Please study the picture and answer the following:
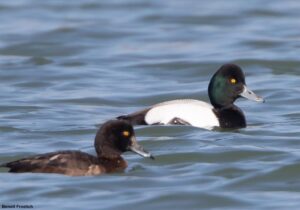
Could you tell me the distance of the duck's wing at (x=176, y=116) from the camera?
632 inches

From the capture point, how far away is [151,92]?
63.7 feet

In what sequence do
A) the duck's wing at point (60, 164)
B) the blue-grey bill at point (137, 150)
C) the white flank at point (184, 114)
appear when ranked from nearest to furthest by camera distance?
1. the duck's wing at point (60, 164)
2. the blue-grey bill at point (137, 150)
3. the white flank at point (184, 114)

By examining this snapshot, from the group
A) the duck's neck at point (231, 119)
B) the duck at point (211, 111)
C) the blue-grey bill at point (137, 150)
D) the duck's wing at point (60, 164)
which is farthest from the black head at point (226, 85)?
the duck's wing at point (60, 164)

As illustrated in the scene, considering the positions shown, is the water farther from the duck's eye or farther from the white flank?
the duck's eye

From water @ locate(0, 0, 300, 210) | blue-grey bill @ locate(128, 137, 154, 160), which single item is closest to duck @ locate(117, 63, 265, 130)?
water @ locate(0, 0, 300, 210)

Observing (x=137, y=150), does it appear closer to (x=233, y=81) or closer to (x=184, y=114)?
(x=184, y=114)

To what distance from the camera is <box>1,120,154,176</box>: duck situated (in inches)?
505

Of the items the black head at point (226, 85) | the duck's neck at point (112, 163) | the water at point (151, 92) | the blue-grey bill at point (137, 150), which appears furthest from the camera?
the black head at point (226, 85)

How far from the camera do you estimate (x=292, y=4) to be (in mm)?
28984

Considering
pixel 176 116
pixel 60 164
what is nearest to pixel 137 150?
pixel 60 164

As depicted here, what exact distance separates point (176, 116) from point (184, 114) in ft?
0.33

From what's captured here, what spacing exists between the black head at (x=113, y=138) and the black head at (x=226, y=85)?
11.2 ft

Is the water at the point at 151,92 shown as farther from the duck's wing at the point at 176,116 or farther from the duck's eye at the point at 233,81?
the duck's eye at the point at 233,81

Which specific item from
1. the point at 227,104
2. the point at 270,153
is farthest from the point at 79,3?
the point at 270,153
